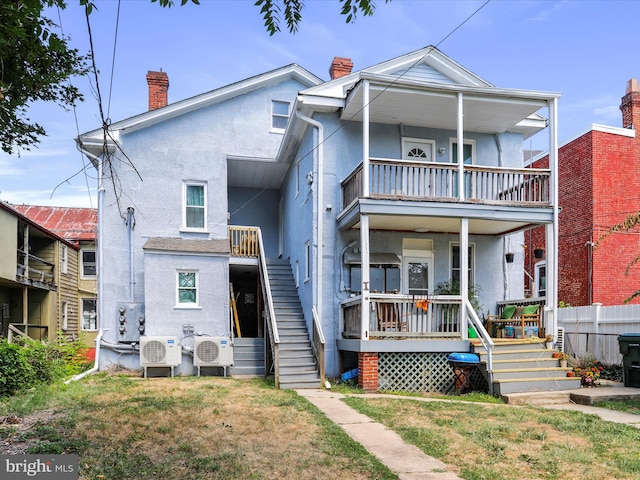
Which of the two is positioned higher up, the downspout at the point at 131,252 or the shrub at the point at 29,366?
the downspout at the point at 131,252

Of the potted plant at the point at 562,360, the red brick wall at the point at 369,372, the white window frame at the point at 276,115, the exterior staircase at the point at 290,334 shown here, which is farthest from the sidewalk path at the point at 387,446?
the white window frame at the point at 276,115

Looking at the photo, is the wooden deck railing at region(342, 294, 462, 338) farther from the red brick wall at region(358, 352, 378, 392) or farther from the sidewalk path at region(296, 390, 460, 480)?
the sidewalk path at region(296, 390, 460, 480)

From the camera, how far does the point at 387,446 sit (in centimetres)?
660

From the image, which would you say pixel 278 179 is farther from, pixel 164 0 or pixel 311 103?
pixel 164 0

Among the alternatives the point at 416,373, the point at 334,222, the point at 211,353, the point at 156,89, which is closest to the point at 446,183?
the point at 334,222

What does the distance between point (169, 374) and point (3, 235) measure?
7937 millimetres

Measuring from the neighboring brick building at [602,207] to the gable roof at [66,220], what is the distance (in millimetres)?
20661

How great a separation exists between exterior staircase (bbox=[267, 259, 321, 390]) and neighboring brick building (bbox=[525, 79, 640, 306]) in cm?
725

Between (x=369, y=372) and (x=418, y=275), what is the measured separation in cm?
373

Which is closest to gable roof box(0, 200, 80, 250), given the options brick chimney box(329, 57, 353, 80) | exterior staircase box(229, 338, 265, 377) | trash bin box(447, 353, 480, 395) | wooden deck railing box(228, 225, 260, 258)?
wooden deck railing box(228, 225, 260, 258)

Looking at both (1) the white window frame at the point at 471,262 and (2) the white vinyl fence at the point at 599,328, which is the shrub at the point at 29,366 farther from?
(2) the white vinyl fence at the point at 599,328

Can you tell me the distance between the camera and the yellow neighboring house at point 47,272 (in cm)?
1800

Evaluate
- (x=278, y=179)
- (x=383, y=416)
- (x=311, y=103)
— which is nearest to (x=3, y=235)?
(x=278, y=179)

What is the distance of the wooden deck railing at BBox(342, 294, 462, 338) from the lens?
11.6 meters
